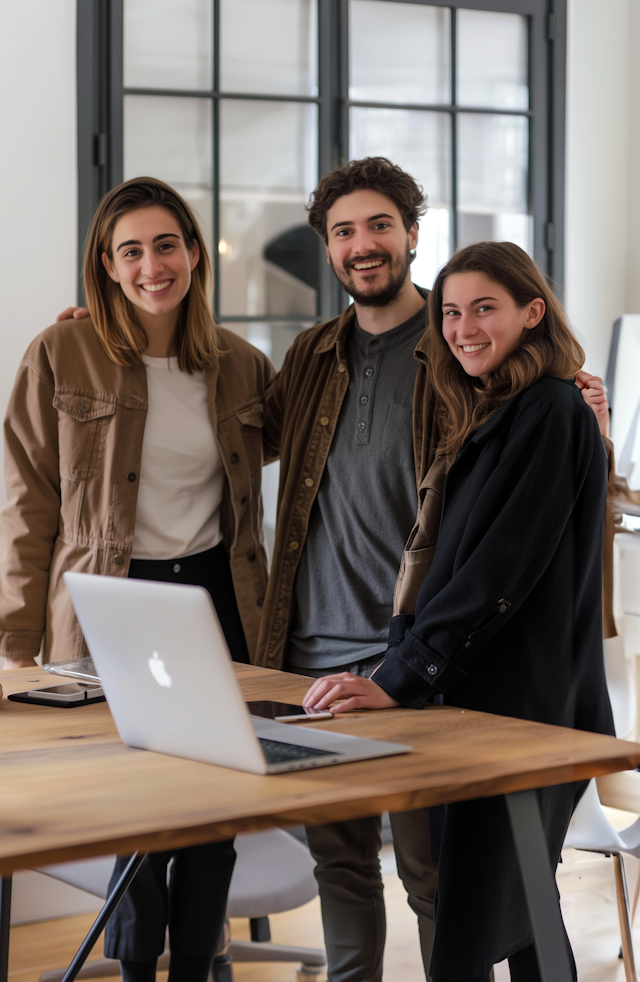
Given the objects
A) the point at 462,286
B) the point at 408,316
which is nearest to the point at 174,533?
the point at 408,316

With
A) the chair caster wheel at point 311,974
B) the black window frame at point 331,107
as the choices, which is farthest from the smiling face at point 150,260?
the chair caster wheel at point 311,974

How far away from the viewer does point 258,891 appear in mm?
2389

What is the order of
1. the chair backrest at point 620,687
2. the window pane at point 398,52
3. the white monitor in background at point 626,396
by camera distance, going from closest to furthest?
the window pane at point 398,52 < the chair backrest at point 620,687 < the white monitor in background at point 626,396

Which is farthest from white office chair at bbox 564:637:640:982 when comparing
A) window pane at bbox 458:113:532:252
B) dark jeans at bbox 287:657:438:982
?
window pane at bbox 458:113:532:252

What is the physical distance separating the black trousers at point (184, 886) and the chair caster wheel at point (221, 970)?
48 cm

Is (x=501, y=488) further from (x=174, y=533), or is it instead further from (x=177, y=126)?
(x=177, y=126)

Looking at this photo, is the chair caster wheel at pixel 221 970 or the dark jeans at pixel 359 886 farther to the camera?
the chair caster wheel at pixel 221 970

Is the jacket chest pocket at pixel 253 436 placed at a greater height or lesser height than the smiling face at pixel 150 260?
lesser

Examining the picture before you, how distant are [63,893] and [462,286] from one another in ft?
7.18

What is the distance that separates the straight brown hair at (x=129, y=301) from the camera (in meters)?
2.48

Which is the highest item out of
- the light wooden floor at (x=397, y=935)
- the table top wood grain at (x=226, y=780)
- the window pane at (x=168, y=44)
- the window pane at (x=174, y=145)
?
the window pane at (x=168, y=44)

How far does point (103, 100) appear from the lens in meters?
3.04

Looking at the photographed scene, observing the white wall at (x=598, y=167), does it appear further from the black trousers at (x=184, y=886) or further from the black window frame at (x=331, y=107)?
the black trousers at (x=184, y=886)

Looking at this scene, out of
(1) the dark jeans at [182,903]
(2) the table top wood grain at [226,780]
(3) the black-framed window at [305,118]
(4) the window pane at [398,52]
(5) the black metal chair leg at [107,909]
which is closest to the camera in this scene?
(2) the table top wood grain at [226,780]
